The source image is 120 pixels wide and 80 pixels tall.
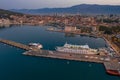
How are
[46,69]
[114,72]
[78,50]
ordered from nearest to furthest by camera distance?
[114,72] → [46,69] → [78,50]

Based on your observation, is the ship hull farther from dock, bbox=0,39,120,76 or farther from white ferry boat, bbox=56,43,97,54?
white ferry boat, bbox=56,43,97,54

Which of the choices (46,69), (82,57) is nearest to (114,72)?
(82,57)

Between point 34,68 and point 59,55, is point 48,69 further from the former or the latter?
point 59,55

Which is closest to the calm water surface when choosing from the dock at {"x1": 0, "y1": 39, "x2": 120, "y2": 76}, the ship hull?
the ship hull

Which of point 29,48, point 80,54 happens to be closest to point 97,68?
point 80,54

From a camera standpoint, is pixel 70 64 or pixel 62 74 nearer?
pixel 62 74

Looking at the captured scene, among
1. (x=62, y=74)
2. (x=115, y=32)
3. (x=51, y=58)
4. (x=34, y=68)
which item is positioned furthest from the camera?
(x=115, y=32)

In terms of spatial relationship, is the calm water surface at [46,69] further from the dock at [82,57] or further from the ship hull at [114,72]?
the dock at [82,57]

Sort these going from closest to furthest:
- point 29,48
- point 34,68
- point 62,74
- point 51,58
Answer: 1. point 62,74
2. point 34,68
3. point 51,58
4. point 29,48

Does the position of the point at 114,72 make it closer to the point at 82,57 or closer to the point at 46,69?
the point at 82,57

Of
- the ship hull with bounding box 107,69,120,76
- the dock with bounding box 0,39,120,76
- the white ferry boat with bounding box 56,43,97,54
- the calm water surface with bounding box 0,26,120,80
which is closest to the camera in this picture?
the calm water surface with bounding box 0,26,120,80
